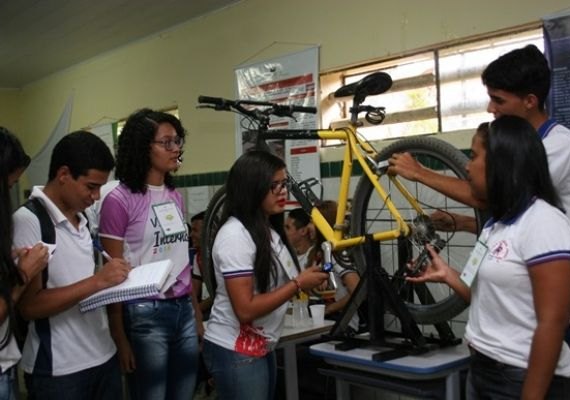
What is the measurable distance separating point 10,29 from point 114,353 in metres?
3.82

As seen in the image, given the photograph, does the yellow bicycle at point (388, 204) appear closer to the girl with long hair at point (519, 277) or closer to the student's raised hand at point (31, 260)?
the girl with long hair at point (519, 277)

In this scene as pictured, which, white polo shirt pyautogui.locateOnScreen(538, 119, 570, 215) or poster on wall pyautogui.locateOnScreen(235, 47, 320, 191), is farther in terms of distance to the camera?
poster on wall pyautogui.locateOnScreen(235, 47, 320, 191)

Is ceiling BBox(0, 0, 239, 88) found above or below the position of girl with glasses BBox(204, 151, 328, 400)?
above

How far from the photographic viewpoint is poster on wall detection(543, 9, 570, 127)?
8.10ft

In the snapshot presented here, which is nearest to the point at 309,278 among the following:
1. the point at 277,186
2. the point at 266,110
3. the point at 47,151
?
the point at 277,186

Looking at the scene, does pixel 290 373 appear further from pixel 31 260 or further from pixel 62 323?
pixel 31 260

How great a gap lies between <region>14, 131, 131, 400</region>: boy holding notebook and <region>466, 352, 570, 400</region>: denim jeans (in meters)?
0.98

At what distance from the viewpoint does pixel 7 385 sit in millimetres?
1426

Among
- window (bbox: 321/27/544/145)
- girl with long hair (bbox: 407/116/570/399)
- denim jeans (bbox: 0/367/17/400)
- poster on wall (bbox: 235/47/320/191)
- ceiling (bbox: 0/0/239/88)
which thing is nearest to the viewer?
girl with long hair (bbox: 407/116/570/399)

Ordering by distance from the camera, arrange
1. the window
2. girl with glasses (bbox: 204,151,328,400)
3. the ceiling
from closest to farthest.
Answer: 1. girl with glasses (bbox: 204,151,328,400)
2. the window
3. the ceiling

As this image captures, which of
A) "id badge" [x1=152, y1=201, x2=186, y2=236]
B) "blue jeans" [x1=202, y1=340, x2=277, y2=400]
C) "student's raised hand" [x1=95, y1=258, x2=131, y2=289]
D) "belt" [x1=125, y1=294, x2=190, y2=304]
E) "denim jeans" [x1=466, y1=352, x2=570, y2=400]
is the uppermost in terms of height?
"id badge" [x1=152, y1=201, x2=186, y2=236]

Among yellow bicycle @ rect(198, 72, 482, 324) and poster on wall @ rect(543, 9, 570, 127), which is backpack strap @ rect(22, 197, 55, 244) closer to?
yellow bicycle @ rect(198, 72, 482, 324)

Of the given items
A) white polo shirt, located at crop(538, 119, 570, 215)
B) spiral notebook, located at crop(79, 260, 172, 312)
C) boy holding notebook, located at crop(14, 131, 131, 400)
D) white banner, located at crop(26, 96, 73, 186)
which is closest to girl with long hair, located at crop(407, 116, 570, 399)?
white polo shirt, located at crop(538, 119, 570, 215)

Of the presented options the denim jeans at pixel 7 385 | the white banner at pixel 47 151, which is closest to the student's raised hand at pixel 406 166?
the denim jeans at pixel 7 385
